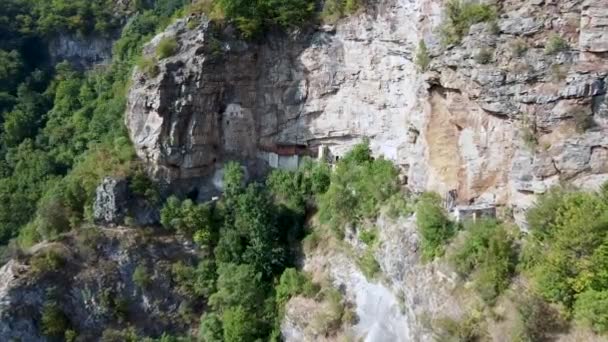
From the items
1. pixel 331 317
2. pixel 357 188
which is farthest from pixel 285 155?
pixel 331 317

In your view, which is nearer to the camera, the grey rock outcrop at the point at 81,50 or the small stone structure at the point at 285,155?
the small stone structure at the point at 285,155

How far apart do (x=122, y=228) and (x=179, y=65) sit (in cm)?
787

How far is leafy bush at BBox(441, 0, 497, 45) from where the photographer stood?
19156 mm

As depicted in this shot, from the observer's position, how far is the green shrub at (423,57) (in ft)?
69.1

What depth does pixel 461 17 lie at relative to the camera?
19844 mm

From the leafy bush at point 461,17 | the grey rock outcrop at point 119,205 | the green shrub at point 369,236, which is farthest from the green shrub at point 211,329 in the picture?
the leafy bush at point 461,17

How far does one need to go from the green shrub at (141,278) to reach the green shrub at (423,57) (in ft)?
48.1

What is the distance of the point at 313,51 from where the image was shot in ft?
88.4

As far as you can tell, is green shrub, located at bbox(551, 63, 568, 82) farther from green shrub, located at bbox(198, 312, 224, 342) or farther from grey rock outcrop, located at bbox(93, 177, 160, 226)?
grey rock outcrop, located at bbox(93, 177, 160, 226)

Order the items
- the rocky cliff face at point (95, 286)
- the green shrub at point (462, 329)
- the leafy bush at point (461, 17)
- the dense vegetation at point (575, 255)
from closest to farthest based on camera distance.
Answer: the dense vegetation at point (575, 255) < the green shrub at point (462, 329) < the leafy bush at point (461, 17) < the rocky cliff face at point (95, 286)

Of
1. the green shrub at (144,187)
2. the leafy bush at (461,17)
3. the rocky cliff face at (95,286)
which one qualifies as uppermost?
the leafy bush at (461,17)

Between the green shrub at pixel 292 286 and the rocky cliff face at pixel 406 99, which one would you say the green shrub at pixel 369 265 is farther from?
the rocky cliff face at pixel 406 99

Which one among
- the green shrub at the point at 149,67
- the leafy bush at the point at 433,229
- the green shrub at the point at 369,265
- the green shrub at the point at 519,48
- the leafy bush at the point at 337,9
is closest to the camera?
the green shrub at the point at 519,48

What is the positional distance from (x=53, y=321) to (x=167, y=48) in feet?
41.9
